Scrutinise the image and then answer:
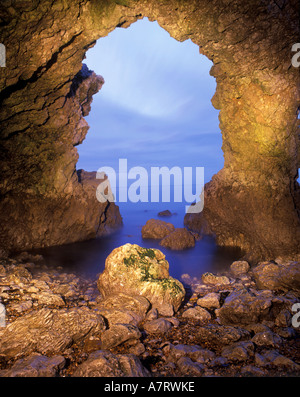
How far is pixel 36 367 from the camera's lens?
2938 mm

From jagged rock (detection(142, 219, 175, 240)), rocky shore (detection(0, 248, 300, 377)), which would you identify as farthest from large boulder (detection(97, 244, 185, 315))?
jagged rock (detection(142, 219, 175, 240))

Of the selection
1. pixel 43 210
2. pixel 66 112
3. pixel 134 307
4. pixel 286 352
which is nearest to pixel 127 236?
pixel 43 210

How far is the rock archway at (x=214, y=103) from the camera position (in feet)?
19.2

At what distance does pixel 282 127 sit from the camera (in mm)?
7023

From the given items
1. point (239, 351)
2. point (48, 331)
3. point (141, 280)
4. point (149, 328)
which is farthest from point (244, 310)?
point (48, 331)

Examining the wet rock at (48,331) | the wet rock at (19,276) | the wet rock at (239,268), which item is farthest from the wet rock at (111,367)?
the wet rock at (239,268)

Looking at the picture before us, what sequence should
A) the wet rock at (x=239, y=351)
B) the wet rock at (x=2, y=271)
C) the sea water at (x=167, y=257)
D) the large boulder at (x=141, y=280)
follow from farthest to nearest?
the sea water at (x=167, y=257), the wet rock at (x=2, y=271), the large boulder at (x=141, y=280), the wet rock at (x=239, y=351)

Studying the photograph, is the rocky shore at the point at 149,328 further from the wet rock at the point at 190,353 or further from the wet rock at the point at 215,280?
the wet rock at the point at 215,280

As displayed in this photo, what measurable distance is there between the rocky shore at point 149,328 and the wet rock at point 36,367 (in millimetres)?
11

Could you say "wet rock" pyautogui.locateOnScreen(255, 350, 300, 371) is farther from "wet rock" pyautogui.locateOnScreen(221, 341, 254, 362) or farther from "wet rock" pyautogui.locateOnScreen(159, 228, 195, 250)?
"wet rock" pyautogui.locateOnScreen(159, 228, 195, 250)

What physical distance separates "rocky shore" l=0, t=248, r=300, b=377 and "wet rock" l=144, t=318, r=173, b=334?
0.6 inches

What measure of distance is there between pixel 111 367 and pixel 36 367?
91cm
